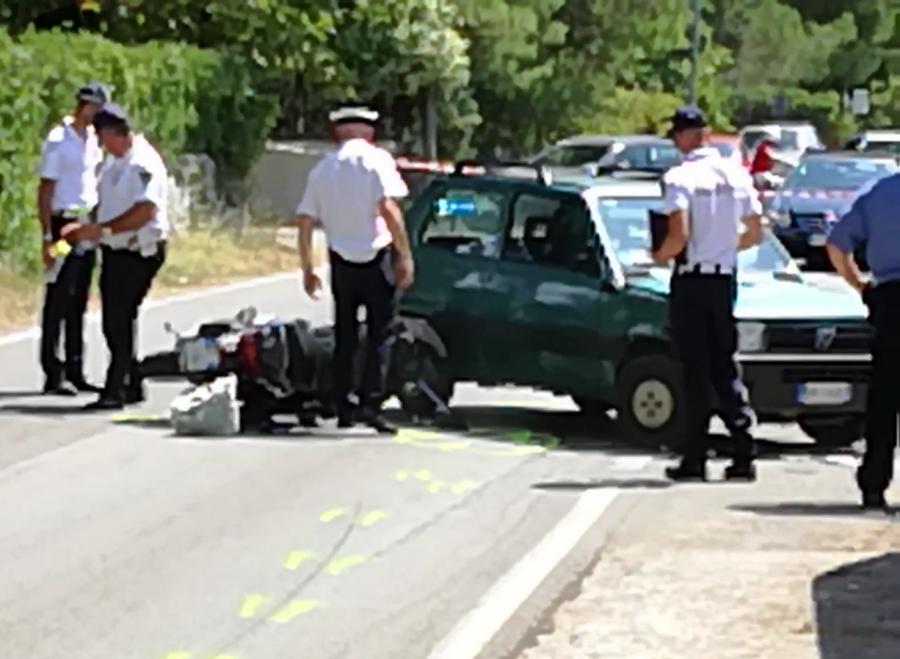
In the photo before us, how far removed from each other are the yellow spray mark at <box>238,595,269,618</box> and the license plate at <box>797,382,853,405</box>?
4667mm

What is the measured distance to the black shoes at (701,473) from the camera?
1226cm

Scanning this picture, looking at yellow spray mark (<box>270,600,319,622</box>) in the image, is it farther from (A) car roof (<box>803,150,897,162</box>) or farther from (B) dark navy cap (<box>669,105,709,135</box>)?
(A) car roof (<box>803,150,897,162</box>)

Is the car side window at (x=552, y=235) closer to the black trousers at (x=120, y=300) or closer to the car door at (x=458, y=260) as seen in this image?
the car door at (x=458, y=260)

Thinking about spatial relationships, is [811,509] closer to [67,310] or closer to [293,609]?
[293,609]

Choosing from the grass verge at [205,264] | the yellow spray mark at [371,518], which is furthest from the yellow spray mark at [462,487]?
the grass verge at [205,264]

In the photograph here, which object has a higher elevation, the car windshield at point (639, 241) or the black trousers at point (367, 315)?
the car windshield at point (639, 241)

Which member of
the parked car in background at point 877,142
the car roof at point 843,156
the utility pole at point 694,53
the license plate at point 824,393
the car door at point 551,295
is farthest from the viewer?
the utility pole at point 694,53

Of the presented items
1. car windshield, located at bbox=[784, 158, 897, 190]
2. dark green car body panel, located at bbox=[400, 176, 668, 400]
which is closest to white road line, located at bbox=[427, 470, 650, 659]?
dark green car body panel, located at bbox=[400, 176, 668, 400]

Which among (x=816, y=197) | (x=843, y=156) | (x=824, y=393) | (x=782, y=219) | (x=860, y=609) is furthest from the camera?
(x=843, y=156)

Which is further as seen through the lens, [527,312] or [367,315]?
[527,312]

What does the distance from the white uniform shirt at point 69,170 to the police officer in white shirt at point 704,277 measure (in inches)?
180

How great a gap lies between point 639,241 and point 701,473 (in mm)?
2051

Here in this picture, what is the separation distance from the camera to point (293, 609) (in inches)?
353

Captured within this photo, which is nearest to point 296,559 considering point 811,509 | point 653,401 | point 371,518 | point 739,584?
point 371,518
